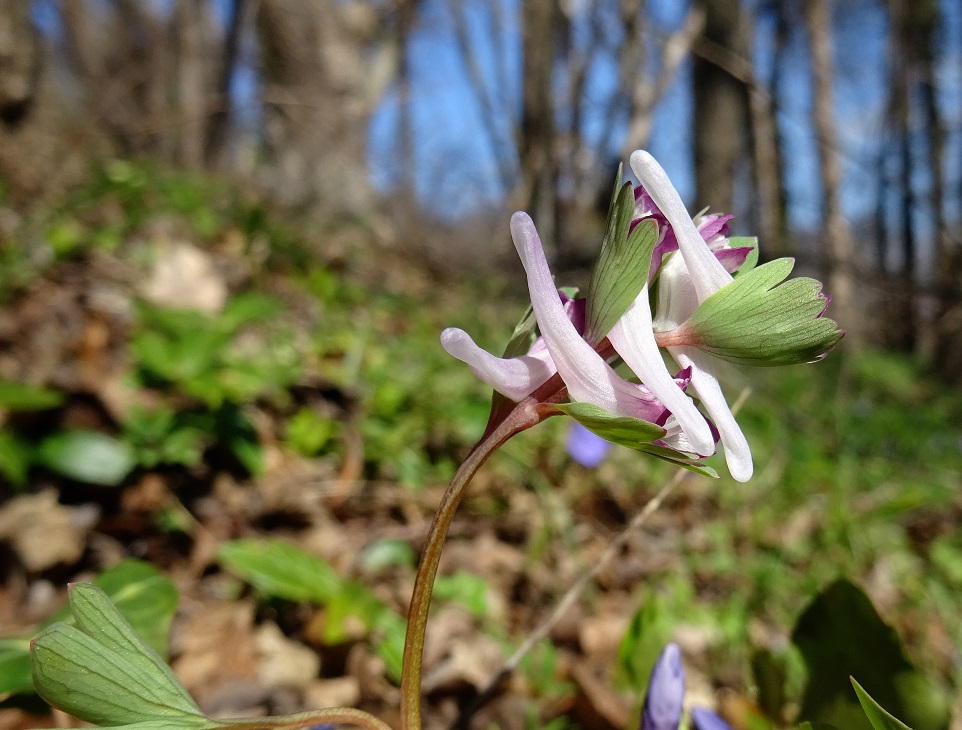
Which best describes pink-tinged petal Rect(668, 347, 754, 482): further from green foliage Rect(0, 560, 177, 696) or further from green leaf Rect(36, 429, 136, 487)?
green leaf Rect(36, 429, 136, 487)

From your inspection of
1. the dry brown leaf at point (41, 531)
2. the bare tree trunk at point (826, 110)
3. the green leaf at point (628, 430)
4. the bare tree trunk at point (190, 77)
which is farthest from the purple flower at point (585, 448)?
the bare tree trunk at point (826, 110)

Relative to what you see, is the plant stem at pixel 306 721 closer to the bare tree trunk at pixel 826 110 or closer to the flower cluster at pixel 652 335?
the flower cluster at pixel 652 335

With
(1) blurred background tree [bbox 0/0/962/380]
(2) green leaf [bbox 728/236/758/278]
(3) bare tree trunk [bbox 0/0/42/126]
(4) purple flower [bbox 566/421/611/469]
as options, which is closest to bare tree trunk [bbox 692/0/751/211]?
(1) blurred background tree [bbox 0/0/962/380]

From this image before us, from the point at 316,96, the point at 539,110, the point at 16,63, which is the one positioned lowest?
the point at 539,110

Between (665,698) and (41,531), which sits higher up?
(665,698)

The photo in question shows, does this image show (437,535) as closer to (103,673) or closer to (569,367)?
(569,367)

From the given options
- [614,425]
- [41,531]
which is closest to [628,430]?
[614,425]
